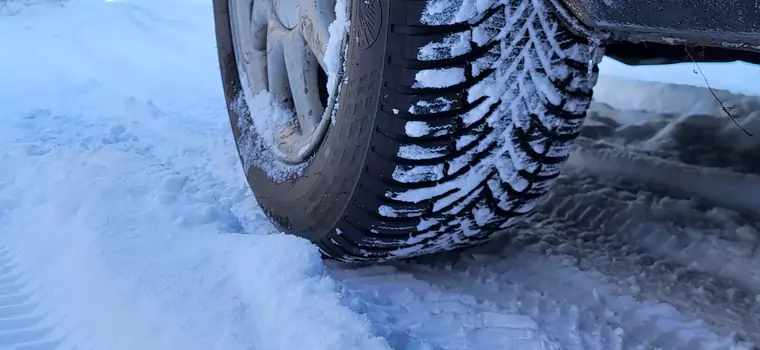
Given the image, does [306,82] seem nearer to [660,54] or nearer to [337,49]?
[337,49]

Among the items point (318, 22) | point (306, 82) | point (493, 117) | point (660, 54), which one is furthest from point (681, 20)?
point (660, 54)

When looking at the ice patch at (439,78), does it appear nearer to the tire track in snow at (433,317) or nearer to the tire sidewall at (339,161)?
the tire sidewall at (339,161)

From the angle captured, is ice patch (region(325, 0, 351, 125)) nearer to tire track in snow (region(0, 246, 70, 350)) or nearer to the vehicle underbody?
the vehicle underbody

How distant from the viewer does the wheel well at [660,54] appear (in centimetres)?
173

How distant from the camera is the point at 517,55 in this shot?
3.49 ft

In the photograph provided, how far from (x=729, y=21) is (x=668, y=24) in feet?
0.24

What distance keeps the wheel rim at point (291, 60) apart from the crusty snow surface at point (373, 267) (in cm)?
24

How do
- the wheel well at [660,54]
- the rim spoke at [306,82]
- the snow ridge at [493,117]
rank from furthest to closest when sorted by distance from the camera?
the wheel well at [660,54], the rim spoke at [306,82], the snow ridge at [493,117]

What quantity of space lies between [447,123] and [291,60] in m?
0.65

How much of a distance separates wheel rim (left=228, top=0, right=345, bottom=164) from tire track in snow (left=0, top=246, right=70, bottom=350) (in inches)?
22.5

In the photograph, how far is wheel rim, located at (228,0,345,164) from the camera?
1.40 metres

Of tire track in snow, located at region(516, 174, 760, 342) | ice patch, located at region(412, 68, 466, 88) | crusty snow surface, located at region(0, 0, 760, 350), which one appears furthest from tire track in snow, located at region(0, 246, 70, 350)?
tire track in snow, located at region(516, 174, 760, 342)

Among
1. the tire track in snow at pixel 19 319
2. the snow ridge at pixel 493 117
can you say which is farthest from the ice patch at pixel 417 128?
the tire track in snow at pixel 19 319

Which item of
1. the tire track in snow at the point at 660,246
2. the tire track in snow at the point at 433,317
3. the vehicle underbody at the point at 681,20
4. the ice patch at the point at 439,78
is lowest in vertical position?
the tire track in snow at the point at 660,246
